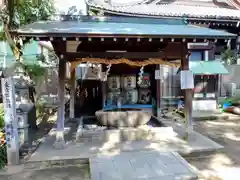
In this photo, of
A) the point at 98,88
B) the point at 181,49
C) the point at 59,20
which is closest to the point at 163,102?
the point at 98,88

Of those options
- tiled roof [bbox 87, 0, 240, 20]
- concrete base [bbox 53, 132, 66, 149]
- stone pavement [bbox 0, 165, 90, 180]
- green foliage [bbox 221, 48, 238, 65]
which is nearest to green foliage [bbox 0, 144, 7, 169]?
stone pavement [bbox 0, 165, 90, 180]

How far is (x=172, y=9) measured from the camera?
1058 cm

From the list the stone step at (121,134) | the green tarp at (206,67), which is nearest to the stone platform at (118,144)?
the stone step at (121,134)

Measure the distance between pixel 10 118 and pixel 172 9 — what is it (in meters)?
8.95

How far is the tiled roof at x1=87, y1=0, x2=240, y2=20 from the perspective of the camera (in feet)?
30.7

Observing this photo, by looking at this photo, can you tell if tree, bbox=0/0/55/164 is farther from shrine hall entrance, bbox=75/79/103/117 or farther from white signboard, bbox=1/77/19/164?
shrine hall entrance, bbox=75/79/103/117

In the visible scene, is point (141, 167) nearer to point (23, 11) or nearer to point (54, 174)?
point (54, 174)

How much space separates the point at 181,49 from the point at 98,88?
511 centimetres

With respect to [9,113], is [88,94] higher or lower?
higher

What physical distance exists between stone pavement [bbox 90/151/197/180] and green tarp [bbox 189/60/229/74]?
19.2 ft

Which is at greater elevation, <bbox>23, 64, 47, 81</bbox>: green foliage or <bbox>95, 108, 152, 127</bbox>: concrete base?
<bbox>23, 64, 47, 81</bbox>: green foliage

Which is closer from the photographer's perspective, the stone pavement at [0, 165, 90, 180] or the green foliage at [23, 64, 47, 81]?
the stone pavement at [0, 165, 90, 180]

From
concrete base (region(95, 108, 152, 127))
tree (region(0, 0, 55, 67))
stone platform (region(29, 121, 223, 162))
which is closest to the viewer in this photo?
stone platform (region(29, 121, 223, 162))

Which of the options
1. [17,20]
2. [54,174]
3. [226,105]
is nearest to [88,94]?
[17,20]
